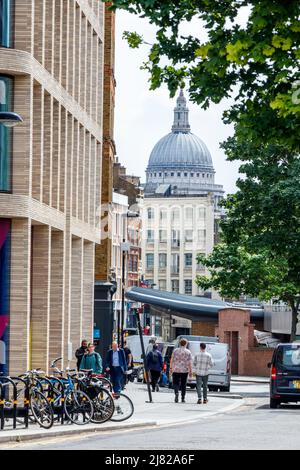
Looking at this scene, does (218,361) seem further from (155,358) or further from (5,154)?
(5,154)

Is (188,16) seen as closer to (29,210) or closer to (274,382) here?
(29,210)

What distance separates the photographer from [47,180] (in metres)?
42.2

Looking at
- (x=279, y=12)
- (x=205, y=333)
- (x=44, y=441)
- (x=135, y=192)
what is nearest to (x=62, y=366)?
(x=44, y=441)

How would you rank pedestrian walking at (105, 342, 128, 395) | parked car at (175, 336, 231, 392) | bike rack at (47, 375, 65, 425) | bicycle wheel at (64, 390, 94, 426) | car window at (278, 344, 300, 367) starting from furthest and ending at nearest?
parked car at (175, 336, 231, 392) < car window at (278, 344, 300, 367) < pedestrian walking at (105, 342, 128, 395) < bicycle wheel at (64, 390, 94, 426) < bike rack at (47, 375, 65, 425)

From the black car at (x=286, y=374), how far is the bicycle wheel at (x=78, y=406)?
1091cm

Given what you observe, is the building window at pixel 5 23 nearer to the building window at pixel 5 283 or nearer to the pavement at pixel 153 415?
the building window at pixel 5 283

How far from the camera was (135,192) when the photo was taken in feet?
561

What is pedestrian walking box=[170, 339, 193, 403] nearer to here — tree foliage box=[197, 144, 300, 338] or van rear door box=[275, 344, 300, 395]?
van rear door box=[275, 344, 300, 395]

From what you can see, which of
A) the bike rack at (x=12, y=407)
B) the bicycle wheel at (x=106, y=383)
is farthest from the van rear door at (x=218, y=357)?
the bike rack at (x=12, y=407)

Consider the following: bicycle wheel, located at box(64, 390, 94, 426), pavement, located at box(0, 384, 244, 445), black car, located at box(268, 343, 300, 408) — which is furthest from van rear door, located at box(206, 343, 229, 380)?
bicycle wheel, located at box(64, 390, 94, 426)

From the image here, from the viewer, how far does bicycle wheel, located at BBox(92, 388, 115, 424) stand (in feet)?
105

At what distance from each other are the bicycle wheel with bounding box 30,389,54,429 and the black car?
40.4ft

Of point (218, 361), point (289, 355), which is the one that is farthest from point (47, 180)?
point (218, 361)

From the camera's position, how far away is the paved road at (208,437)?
24.9 m
